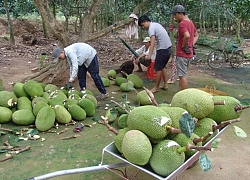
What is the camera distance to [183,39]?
12.0ft

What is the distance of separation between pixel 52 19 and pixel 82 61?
124cm

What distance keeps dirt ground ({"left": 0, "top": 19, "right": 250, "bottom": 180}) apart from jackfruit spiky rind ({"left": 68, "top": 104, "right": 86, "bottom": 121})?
1.52 m

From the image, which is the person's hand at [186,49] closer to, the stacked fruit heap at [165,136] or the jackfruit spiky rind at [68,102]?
the jackfruit spiky rind at [68,102]

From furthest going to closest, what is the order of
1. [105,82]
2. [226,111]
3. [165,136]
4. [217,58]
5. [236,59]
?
1. [217,58]
2. [236,59]
3. [105,82]
4. [226,111]
5. [165,136]

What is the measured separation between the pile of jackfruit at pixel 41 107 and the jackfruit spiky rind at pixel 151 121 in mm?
1708

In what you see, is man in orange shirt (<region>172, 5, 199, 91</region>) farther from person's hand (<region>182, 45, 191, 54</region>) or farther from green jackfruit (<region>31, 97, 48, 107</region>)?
green jackfruit (<region>31, 97, 48, 107</region>)

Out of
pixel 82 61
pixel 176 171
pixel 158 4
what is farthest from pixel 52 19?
pixel 158 4

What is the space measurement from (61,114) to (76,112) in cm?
20

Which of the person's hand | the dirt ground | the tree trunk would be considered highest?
the tree trunk

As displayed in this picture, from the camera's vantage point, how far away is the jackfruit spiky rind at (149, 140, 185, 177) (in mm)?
1442

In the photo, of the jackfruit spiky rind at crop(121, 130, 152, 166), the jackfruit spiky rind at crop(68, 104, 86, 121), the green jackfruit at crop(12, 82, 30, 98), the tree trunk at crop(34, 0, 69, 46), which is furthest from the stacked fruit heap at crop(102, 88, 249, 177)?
the tree trunk at crop(34, 0, 69, 46)

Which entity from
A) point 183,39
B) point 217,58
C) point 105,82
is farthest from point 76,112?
point 217,58

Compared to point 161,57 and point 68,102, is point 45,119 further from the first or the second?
point 161,57

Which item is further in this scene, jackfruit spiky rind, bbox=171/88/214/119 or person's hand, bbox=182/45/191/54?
person's hand, bbox=182/45/191/54
